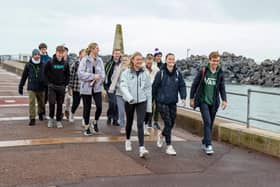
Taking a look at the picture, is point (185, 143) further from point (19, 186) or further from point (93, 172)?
point (19, 186)

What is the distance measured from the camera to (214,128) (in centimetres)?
933

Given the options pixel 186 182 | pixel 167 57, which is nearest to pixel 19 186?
pixel 186 182

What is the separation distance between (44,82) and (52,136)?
5.70 feet

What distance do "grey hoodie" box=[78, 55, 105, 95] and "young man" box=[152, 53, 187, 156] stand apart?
1.55 meters

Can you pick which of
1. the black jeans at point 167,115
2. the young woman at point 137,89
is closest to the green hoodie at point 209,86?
the black jeans at point 167,115

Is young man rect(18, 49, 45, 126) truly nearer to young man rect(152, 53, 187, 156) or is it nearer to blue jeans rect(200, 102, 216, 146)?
young man rect(152, 53, 187, 156)

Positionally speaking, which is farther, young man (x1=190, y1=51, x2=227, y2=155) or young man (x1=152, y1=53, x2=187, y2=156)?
young man (x1=190, y1=51, x2=227, y2=155)

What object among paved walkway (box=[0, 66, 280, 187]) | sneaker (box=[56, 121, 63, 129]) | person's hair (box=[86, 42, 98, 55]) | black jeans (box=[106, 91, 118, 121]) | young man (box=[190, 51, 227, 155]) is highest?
person's hair (box=[86, 42, 98, 55])

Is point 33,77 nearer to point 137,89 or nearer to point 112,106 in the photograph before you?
point 112,106

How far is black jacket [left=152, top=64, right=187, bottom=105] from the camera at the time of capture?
301 inches

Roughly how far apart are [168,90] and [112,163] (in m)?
1.75

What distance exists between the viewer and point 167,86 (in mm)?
7633

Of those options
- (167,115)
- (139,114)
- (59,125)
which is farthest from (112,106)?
(139,114)

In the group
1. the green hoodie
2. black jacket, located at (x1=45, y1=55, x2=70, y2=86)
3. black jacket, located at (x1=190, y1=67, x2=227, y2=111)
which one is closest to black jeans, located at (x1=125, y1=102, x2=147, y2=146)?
black jacket, located at (x1=190, y1=67, x2=227, y2=111)
